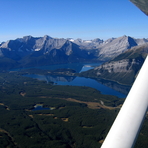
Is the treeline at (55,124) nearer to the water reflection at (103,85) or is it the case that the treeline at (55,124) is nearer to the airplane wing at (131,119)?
the water reflection at (103,85)

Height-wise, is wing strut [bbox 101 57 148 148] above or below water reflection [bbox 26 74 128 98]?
above

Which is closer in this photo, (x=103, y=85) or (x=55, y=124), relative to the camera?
(x=55, y=124)

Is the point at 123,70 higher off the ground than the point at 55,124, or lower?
higher

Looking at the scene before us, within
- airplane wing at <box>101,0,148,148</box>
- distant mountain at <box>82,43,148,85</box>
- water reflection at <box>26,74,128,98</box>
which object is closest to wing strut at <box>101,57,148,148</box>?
airplane wing at <box>101,0,148,148</box>

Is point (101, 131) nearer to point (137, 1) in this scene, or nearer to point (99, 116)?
point (99, 116)

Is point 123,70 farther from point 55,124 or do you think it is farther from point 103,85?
point 55,124

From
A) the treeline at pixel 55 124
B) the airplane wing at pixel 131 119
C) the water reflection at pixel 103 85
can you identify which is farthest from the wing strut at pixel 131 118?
the water reflection at pixel 103 85

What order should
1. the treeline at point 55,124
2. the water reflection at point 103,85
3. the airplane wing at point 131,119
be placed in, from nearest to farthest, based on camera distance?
1. the airplane wing at point 131,119
2. the treeline at point 55,124
3. the water reflection at point 103,85

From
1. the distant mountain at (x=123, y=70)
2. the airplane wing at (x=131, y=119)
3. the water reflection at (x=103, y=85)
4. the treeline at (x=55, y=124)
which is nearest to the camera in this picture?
the airplane wing at (x=131, y=119)

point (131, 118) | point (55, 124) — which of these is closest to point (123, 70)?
point (55, 124)

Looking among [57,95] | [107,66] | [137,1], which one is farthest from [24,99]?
[107,66]

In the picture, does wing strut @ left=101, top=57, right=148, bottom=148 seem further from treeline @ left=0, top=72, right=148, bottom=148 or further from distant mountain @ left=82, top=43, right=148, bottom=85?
distant mountain @ left=82, top=43, right=148, bottom=85
